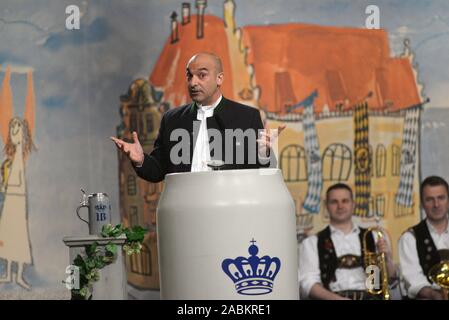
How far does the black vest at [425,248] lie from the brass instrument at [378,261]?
28 cm

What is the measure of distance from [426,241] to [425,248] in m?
0.05

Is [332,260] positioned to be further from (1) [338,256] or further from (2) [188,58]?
(2) [188,58]

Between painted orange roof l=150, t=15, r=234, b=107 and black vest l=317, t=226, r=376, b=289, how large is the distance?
47.0 inches

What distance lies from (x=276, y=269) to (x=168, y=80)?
3.85 metres

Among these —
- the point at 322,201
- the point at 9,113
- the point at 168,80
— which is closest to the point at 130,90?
the point at 168,80

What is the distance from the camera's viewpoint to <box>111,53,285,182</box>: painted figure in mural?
11.5ft

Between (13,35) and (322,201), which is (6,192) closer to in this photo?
(13,35)

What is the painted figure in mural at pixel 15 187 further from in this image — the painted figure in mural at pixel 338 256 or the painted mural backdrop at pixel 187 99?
the painted figure in mural at pixel 338 256

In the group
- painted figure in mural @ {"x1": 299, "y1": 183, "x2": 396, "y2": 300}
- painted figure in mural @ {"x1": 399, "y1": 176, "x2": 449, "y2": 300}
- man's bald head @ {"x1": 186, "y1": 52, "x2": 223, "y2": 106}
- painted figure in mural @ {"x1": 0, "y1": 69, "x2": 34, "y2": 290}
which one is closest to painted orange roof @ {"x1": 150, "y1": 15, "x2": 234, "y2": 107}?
painted figure in mural @ {"x1": 0, "y1": 69, "x2": 34, "y2": 290}

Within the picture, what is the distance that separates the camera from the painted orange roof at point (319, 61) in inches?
268

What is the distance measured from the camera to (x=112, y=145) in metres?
6.72

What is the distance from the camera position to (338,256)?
6.59 metres

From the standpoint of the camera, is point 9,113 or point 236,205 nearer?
point 236,205

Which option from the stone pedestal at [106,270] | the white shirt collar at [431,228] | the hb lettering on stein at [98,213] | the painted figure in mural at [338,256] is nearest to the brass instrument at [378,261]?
the painted figure in mural at [338,256]
